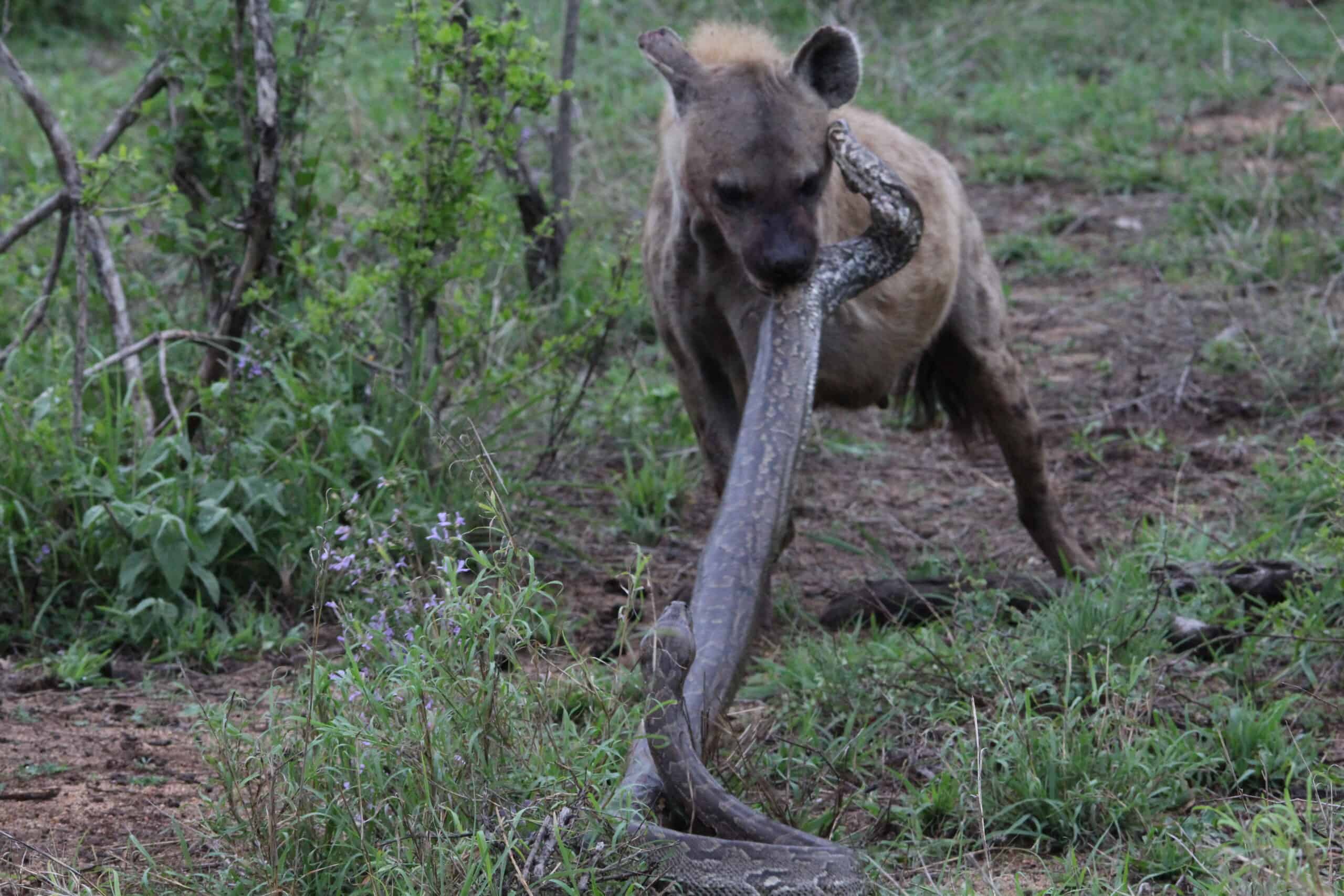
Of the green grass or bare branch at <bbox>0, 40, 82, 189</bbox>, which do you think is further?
bare branch at <bbox>0, 40, 82, 189</bbox>

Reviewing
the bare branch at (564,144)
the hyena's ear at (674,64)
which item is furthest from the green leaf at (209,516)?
the bare branch at (564,144)

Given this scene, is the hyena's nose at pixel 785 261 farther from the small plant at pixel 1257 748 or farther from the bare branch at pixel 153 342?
the bare branch at pixel 153 342

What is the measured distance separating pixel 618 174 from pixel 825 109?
3.84m

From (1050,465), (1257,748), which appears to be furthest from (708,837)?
(1050,465)

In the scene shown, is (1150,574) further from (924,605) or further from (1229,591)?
(924,605)

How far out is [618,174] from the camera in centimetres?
803

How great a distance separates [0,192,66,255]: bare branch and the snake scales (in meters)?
2.34

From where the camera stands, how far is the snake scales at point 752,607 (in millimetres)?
2398

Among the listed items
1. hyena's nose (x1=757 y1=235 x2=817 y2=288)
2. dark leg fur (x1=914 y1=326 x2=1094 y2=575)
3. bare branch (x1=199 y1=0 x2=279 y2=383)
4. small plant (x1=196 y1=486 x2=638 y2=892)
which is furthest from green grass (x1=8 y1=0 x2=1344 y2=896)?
hyena's nose (x1=757 y1=235 x2=817 y2=288)

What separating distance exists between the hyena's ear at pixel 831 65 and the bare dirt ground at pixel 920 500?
58.8 inches

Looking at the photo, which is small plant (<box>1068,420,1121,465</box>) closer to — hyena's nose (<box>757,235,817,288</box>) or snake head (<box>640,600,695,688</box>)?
hyena's nose (<box>757,235,817,288</box>)

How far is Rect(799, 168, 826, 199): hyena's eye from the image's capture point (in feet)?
13.4

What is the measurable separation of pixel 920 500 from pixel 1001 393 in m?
0.80

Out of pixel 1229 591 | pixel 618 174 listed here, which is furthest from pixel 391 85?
pixel 1229 591
